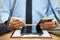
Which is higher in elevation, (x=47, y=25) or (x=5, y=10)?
(x=5, y=10)

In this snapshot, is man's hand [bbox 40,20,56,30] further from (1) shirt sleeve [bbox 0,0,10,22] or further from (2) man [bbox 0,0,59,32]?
(1) shirt sleeve [bbox 0,0,10,22]

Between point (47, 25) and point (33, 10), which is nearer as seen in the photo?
point (47, 25)

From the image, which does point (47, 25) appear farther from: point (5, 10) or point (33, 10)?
point (5, 10)

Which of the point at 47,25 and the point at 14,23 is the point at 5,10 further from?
the point at 47,25

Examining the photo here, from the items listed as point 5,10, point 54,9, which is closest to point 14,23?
point 5,10

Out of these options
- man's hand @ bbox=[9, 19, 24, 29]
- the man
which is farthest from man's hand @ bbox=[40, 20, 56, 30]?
man's hand @ bbox=[9, 19, 24, 29]

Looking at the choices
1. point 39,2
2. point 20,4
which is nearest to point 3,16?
point 20,4

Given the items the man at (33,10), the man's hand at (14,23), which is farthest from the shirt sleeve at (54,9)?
the man's hand at (14,23)

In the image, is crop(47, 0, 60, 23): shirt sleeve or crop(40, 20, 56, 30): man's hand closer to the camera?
crop(40, 20, 56, 30): man's hand

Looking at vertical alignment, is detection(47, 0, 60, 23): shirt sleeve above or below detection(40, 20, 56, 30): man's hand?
above

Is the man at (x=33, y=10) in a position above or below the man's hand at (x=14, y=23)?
above

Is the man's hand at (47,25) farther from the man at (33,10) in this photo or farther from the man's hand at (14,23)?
the man's hand at (14,23)

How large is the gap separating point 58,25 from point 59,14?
0.10m

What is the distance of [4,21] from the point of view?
2.78ft
